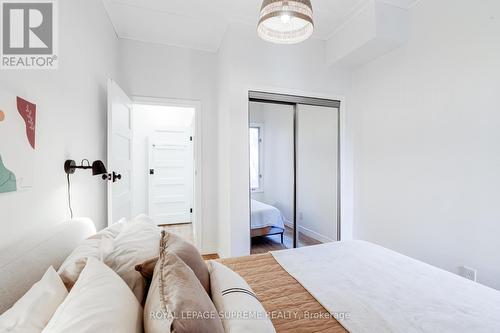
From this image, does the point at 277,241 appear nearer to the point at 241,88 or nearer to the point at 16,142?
the point at 241,88

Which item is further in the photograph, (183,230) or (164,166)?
(164,166)

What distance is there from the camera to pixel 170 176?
4602 mm

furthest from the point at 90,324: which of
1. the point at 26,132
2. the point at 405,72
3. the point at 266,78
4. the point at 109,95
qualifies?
the point at 405,72

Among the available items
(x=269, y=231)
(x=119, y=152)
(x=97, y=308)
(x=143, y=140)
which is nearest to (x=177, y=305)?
(x=97, y=308)

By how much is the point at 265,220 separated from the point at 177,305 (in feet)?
7.52

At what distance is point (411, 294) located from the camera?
1138mm

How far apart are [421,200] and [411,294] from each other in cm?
147

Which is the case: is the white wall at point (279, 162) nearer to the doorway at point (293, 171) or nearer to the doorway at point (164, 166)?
the doorway at point (293, 171)

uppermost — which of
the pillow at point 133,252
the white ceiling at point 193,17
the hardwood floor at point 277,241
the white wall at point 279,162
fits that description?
the white ceiling at point 193,17

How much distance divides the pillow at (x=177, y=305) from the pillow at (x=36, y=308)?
0.26 meters

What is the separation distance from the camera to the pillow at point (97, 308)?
0.54 metres

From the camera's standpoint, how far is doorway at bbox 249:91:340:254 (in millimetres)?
2848

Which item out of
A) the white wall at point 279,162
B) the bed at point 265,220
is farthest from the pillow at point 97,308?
the white wall at point 279,162

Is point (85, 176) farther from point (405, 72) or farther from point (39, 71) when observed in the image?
point (405, 72)
